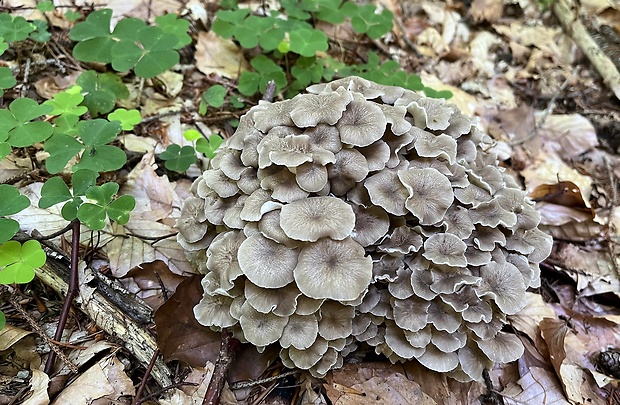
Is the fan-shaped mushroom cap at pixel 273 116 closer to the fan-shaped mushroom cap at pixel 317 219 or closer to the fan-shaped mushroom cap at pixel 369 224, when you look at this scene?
the fan-shaped mushroom cap at pixel 317 219

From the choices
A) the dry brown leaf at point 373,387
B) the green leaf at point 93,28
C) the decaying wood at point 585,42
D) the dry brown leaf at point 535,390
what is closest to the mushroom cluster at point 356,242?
the dry brown leaf at point 373,387

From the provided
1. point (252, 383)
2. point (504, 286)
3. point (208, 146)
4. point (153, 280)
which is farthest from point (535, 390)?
point (208, 146)

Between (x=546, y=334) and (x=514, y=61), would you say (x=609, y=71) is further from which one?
(x=546, y=334)

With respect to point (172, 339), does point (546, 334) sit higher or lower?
higher

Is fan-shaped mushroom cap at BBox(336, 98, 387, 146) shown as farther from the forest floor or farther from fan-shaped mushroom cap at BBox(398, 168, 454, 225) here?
the forest floor

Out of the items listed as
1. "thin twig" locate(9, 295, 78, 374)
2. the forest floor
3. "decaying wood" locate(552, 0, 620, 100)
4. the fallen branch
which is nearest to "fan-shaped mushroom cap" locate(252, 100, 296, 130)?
the forest floor

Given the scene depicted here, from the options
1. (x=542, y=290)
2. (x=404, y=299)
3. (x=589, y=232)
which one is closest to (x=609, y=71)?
(x=589, y=232)

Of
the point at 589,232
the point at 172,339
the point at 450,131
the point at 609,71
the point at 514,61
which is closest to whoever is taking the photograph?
the point at 172,339
